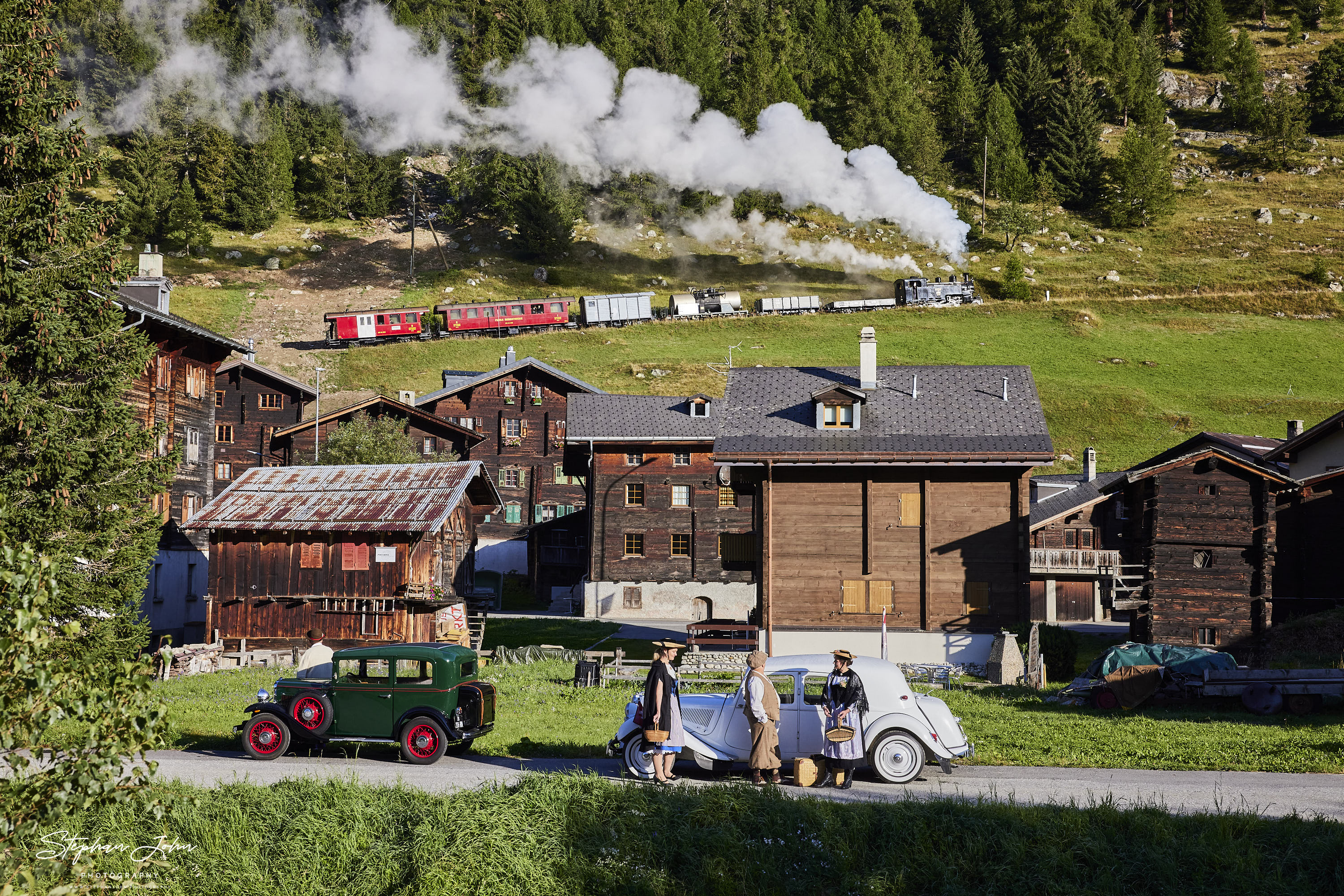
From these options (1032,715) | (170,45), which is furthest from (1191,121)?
(1032,715)

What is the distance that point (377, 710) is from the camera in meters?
17.2

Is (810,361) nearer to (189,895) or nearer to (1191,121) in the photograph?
(189,895)

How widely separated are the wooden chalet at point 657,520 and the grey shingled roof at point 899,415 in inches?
583

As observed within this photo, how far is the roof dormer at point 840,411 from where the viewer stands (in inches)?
1350

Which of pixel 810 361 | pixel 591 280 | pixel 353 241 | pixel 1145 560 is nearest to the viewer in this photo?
pixel 1145 560

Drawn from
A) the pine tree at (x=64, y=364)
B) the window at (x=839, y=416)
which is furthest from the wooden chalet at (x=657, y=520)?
the pine tree at (x=64, y=364)

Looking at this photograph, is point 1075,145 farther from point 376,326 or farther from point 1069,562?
point 1069,562

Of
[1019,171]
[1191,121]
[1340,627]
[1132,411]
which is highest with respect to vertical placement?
[1191,121]

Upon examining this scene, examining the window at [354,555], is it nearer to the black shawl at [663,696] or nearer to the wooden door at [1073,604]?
the black shawl at [663,696]

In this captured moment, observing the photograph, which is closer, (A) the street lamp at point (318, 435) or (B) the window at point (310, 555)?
(B) the window at point (310, 555)

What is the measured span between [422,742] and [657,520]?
34992 millimetres

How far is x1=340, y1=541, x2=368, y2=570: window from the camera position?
35438mm

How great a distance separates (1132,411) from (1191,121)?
105834mm

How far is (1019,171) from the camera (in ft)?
451
